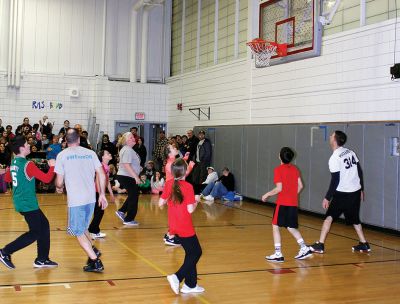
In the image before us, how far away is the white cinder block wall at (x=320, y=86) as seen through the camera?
436 inches

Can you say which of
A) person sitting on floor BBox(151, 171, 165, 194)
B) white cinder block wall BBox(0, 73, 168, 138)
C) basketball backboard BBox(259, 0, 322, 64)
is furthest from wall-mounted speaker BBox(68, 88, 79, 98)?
basketball backboard BBox(259, 0, 322, 64)

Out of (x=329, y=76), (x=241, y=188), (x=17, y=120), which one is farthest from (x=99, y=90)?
(x=329, y=76)

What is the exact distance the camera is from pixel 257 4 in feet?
50.3

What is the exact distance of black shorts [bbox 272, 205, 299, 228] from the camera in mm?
7766

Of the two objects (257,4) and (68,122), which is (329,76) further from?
(68,122)

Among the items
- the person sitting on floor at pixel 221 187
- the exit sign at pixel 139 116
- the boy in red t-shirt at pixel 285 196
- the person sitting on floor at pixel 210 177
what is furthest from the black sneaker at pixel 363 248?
the exit sign at pixel 139 116

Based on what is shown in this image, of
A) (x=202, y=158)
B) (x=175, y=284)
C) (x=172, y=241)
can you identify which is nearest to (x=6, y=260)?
(x=175, y=284)

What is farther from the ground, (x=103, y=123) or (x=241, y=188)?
(x=103, y=123)

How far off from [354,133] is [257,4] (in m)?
5.74

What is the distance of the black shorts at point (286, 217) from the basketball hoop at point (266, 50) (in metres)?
6.53

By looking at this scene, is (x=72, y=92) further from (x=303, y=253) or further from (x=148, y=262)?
(x=303, y=253)

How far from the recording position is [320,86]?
12.9 m

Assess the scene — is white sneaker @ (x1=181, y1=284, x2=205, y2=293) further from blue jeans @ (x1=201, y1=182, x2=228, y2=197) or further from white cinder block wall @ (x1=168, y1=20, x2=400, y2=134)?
blue jeans @ (x1=201, y1=182, x2=228, y2=197)

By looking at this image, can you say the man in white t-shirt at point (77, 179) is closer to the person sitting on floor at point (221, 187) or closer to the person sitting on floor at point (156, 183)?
the person sitting on floor at point (221, 187)
